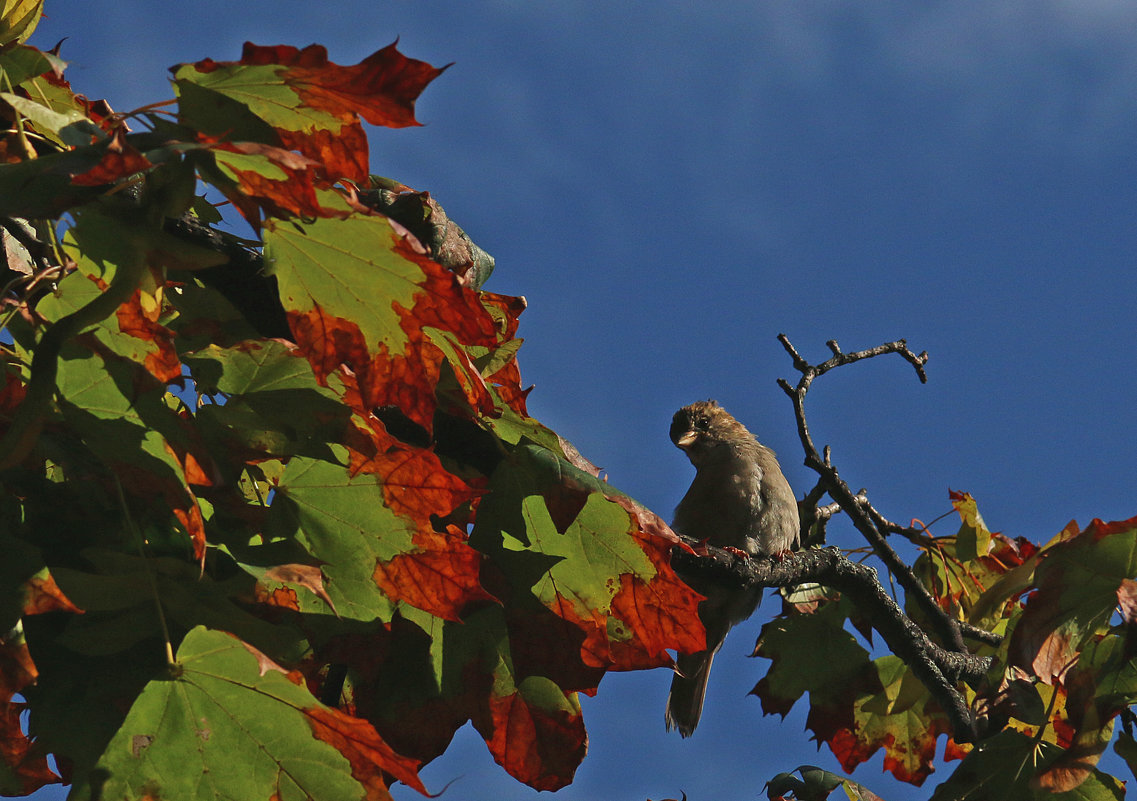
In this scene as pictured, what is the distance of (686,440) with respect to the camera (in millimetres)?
6227

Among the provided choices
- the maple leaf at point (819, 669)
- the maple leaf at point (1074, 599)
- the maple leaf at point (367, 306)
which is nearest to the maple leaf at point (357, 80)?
the maple leaf at point (367, 306)

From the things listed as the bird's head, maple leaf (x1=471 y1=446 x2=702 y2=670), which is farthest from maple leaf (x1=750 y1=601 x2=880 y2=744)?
the bird's head

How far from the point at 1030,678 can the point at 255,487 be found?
147 centimetres

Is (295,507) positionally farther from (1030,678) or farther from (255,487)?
(1030,678)

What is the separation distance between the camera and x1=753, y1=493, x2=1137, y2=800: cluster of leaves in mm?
1744

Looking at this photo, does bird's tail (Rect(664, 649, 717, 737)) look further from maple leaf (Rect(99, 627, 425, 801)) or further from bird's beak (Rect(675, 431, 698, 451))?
maple leaf (Rect(99, 627, 425, 801))

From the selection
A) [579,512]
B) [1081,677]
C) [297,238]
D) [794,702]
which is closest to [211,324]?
[297,238]

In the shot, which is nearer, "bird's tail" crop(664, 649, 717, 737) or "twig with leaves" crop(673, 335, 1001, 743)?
"twig with leaves" crop(673, 335, 1001, 743)

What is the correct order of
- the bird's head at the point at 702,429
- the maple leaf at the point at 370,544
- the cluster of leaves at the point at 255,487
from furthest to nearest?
the bird's head at the point at 702,429 < the maple leaf at the point at 370,544 < the cluster of leaves at the point at 255,487

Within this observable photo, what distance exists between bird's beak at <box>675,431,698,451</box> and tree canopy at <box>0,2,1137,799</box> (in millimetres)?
4152

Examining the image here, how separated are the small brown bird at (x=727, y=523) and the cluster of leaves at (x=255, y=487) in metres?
3.35

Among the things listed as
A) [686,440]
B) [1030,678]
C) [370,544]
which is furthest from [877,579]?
[686,440]

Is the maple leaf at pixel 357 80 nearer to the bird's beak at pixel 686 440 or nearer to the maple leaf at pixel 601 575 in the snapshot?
the maple leaf at pixel 601 575

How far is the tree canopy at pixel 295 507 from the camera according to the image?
1.28 m
